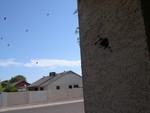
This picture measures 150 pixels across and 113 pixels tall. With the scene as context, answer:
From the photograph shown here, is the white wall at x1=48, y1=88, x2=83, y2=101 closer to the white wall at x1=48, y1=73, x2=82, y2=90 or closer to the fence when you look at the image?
the fence

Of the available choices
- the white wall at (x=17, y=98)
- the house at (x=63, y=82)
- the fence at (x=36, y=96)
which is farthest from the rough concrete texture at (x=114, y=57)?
the house at (x=63, y=82)

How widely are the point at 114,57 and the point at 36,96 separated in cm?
3548

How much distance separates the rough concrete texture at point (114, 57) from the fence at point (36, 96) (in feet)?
104

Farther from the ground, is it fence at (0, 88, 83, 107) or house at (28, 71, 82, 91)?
house at (28, 71, 82, 91)

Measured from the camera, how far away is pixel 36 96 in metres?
36.4

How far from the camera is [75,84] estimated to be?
167 feet

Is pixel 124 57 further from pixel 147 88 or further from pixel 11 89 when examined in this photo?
pixel 11 89

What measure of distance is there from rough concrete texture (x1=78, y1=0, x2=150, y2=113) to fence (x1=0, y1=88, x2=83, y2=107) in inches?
1250

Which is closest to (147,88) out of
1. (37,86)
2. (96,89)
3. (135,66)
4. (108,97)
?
(135,66)

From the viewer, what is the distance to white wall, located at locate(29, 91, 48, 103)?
35.6 metres

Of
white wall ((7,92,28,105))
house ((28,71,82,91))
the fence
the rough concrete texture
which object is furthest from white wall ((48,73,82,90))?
the rough concrete texture

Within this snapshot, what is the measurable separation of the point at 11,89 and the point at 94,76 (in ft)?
144

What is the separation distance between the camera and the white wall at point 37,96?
35.6 meters

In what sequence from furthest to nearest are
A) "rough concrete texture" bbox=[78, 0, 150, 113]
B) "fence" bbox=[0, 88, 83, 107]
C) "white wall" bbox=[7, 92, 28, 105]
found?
"white wall" bbox=[7, 92, 28, 105] < "fence" bbox=[0, 88, 83, 107] < "rough concrete texture" bbox=[78, 0, 150, 113]
